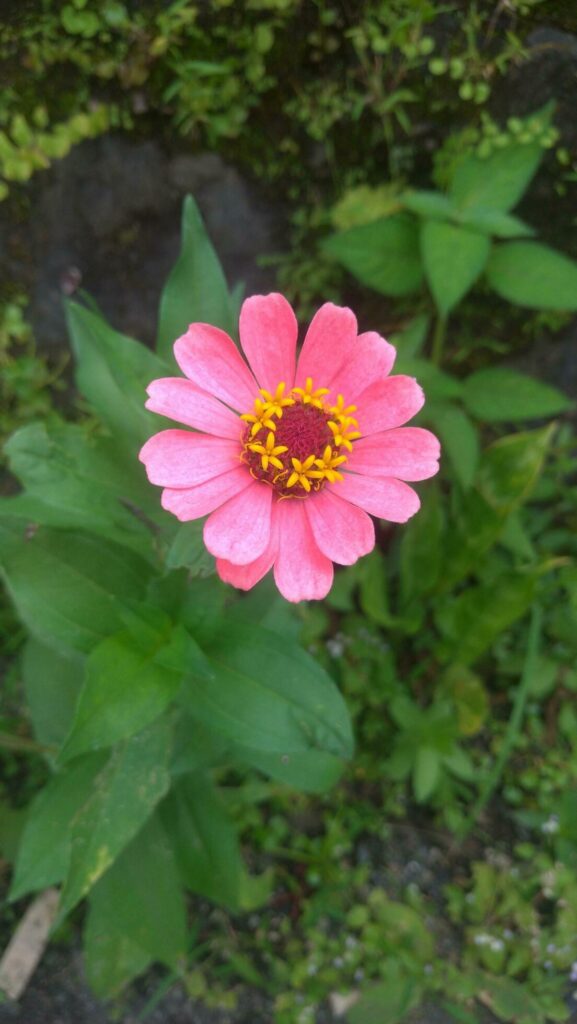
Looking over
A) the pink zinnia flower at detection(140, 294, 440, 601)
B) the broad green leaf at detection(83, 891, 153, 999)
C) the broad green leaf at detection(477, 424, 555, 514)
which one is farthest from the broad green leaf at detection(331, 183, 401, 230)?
the broad green leaf at detection(83, 891, 153, 999)

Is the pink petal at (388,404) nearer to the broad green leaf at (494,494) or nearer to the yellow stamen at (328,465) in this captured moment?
the yellow stamen at (328,465)

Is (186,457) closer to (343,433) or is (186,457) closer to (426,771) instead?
(343,433)

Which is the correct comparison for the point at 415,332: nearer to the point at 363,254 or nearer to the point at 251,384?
the point at 363,254

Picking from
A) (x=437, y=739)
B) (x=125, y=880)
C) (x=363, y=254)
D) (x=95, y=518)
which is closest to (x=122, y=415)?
(x=95, y=518)

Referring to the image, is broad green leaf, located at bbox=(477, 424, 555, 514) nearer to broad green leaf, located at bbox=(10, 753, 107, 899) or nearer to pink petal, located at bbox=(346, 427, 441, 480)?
pink petal, located at bbox=(346, 427, 441, 480)

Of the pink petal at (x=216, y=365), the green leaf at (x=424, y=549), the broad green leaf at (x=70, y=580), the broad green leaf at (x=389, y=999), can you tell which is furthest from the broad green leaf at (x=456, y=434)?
the broad green leaf at (x=389, y=999)
